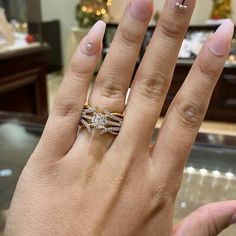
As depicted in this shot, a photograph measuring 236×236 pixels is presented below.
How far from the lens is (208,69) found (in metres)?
0.51

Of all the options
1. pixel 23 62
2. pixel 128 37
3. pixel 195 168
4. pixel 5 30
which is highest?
pixel 128 37

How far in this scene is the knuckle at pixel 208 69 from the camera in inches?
19.8

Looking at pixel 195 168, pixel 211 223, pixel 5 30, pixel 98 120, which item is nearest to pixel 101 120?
pixel 98 120

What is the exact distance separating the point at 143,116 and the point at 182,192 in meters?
0.29

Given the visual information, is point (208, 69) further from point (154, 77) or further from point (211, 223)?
point (211, 223)

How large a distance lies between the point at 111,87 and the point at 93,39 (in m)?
0.08

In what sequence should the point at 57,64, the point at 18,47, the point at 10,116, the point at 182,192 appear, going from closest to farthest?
the point at 182,192 < the point at 10,116 < the point at 18,47 < the point at 57,64

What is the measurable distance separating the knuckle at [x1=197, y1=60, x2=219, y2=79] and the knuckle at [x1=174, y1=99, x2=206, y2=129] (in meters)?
0.04

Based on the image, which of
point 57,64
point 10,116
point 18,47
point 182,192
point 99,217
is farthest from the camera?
point 57,64

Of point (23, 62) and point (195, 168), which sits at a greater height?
point (195, 168)

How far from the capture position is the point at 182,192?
0.75m

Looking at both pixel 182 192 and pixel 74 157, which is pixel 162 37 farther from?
pixel 182 192

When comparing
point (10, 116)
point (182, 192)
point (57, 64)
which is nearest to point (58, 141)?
point (182, 192)

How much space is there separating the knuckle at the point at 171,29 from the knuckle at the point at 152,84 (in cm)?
6
